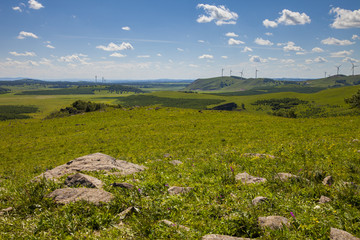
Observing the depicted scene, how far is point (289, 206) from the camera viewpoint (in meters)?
7.49

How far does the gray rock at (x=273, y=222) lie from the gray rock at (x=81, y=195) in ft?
18.7

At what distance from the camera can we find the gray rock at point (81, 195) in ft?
26.6

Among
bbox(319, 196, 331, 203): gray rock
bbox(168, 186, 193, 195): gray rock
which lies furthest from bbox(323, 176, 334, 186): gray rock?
bbox(168, 186, 193, 195): gray rock

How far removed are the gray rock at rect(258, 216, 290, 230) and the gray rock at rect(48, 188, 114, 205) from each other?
570cm

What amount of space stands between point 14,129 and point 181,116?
39768mm

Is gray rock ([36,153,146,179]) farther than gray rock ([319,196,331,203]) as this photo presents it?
Yes

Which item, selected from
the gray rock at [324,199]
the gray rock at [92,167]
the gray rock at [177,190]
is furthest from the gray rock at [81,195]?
the gray rock at [324,199]

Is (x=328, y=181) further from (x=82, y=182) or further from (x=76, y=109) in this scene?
(x=76, y=109)

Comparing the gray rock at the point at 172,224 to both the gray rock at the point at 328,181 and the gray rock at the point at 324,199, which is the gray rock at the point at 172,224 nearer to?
the gray rock at the point at 324,199

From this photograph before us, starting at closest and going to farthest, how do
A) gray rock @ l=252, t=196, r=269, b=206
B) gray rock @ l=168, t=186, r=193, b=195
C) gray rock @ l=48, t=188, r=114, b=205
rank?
gray rock @ l=252, t=196, r=269, b=206, gray rock @ l=48, t=188, r=114, b=205, gray rock @ l=168, t=186, r=193, b=195

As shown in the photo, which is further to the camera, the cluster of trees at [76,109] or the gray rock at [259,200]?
the cluster of trees at [76,109]

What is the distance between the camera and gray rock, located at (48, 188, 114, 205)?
812 cm

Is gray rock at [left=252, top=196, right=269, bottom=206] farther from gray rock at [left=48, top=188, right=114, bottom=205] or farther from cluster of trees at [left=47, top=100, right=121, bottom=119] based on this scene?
cluster of trees at [left=47, top=100, right=121, bottom=119]

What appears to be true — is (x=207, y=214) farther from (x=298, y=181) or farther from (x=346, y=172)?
(x=346, y=172)
